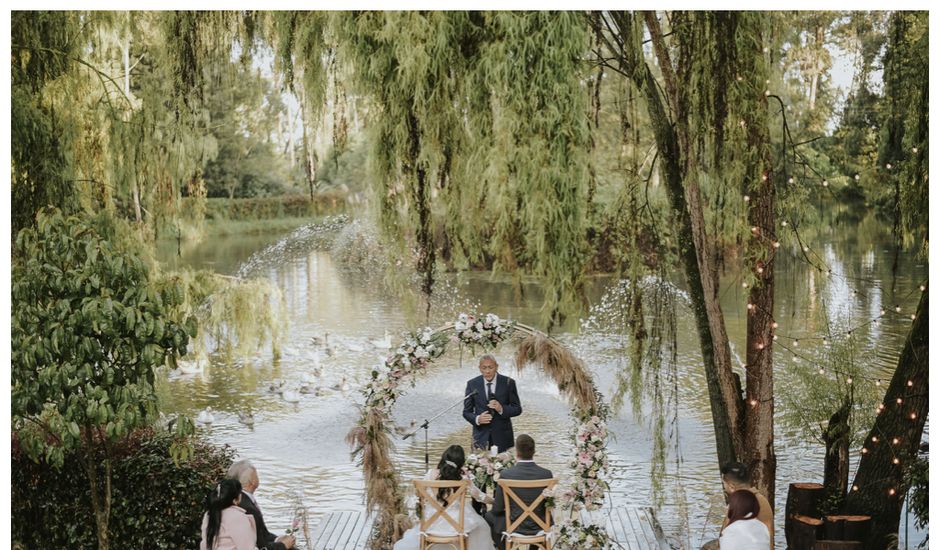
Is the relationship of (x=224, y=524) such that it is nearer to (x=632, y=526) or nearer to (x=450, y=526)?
(x=450, y=526)

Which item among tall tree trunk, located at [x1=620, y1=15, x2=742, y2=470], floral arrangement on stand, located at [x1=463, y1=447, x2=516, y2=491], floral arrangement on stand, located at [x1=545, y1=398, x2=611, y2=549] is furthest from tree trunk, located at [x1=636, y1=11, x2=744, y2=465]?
floral arrangement on stand, located at [x1=463, y1=447, x2=516, y2=491]

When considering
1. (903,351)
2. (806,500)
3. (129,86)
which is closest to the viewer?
(903,351)

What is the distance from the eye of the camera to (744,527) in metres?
4.68

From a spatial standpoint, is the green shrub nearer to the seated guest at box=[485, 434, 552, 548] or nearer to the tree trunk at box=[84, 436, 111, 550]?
the tree trunk at box=[84, 436, 111, 550]

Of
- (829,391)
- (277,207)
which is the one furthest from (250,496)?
(829,391)

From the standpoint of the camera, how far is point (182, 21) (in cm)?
666

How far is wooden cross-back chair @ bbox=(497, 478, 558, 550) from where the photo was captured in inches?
215

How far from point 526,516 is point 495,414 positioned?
116 cm

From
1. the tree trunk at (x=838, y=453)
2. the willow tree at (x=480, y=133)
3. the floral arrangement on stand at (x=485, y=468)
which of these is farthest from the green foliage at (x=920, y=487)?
the floral arrangement on stand at (x=485, y=468)

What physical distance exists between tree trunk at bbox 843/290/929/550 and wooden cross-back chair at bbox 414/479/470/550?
102 inches

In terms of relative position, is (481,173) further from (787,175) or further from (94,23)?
(94,23)

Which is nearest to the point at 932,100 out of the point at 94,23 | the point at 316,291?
the point at 316,291

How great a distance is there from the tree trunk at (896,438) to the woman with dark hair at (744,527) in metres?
1.91

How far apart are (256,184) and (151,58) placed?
3.49 ft
